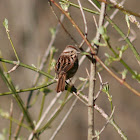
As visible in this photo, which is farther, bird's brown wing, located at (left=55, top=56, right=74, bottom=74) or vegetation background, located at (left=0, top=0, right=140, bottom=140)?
vegetation background, located at (left=0, top=0, right=140, bottom=140)

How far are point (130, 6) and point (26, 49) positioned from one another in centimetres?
297

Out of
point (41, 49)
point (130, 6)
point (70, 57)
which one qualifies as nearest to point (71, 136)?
point (41, 49)

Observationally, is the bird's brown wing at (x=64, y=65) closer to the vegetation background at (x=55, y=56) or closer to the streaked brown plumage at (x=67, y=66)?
the streaked brown plumage at (x=67, y=66)

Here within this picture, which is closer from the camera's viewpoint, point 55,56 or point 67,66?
point 67,66

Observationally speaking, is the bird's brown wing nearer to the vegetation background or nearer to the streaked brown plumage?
the streaked brown plumage

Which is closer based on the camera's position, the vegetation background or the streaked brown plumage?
the streaked brown plumage

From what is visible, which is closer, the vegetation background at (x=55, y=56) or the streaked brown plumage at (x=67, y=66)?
the streaked brown plumage at (x=67, y=66)

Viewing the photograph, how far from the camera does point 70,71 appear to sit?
Answer: 10.2 feet

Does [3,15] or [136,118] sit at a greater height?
[3,15]

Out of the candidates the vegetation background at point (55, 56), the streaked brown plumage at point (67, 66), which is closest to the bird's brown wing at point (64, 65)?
the streaked brown plumage at point (67, 66)

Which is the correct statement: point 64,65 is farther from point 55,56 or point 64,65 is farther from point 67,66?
point 55,56

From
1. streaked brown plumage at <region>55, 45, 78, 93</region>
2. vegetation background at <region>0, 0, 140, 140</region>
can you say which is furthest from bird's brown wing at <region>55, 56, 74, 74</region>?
vegetation background at <region>0, 0, 140, 140</region>

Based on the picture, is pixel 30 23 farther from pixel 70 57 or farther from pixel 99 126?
pixel 70 57

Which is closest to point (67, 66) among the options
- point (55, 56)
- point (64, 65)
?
point (64, 65)
